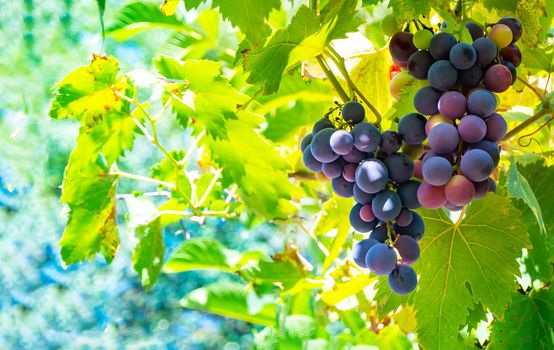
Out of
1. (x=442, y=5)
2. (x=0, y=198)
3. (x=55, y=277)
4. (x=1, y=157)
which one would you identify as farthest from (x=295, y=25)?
(x=55, y=277)

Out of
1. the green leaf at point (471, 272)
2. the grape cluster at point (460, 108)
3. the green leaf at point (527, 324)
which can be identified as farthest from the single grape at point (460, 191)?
the green leaf at point (527, 324)

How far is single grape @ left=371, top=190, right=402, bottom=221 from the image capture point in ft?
1.18

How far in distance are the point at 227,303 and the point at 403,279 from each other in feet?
1.91

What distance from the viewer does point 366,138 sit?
0.38 m

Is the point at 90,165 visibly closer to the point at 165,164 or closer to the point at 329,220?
the point at 165,164

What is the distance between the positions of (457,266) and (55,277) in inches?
169

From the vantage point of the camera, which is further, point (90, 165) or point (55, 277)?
point (55, 277)

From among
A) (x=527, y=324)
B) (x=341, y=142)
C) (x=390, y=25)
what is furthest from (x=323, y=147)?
(x=527, y=324)

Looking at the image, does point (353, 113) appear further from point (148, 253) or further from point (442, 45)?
point (148, 253)

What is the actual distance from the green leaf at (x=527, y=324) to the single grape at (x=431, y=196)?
212mm

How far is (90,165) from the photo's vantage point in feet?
2.34

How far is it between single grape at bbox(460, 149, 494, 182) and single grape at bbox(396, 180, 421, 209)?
0.04 meters

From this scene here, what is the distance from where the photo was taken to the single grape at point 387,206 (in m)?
0.36

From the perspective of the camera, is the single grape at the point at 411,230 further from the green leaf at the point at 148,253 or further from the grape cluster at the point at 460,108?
the green leaf at the point at 148,253
